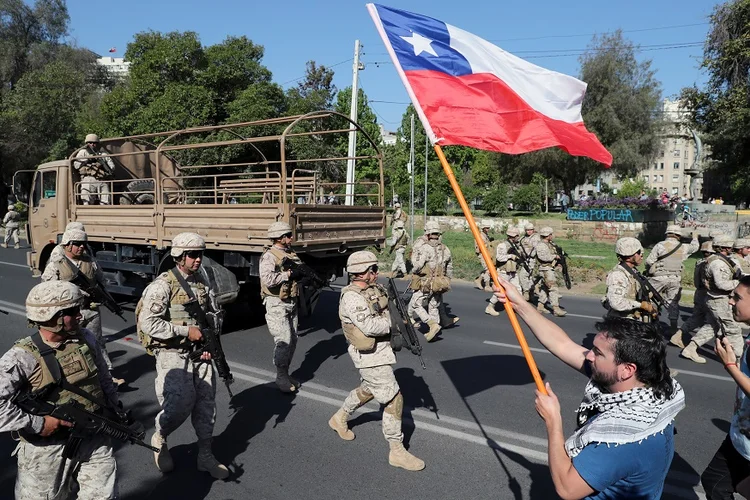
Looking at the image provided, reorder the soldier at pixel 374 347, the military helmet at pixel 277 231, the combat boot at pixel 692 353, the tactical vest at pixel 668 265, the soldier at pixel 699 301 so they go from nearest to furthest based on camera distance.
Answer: the soldier at pixel 374 347 → the military helmet at pixel 277 231 → the soldier at pixel 699 301 → the combat boot at pixel 692 353 → the tactical vest at pixel 668 265

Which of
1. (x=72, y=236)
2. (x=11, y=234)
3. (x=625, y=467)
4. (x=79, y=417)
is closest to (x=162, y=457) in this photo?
(x=79, y=417)

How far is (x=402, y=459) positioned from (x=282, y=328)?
211 cm

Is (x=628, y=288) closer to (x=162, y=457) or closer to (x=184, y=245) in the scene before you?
(x=184, y=245)

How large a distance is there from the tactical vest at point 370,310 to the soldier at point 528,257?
618cm

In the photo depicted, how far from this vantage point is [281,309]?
559cm

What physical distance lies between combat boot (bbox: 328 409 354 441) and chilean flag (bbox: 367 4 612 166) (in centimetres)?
239

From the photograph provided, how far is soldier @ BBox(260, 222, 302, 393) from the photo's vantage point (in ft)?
17.9

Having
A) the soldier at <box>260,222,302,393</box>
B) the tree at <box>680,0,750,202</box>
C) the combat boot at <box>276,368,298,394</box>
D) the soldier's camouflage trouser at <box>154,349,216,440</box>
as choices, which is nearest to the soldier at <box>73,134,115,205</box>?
the soldier at <box>260,222,302,393</box>

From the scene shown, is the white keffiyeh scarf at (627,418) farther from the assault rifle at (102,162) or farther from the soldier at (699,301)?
the assault rifle at (102,162)

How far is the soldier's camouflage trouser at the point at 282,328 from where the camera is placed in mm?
5434

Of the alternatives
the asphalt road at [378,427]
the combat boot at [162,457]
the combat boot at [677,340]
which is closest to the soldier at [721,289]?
the asphalt road at [378,427]

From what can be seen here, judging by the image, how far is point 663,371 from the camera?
2043 mm

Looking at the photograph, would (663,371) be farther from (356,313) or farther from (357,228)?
(357,228)

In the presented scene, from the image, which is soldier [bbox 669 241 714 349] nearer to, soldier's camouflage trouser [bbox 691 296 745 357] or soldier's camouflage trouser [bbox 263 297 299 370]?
soldier's camouflage trouser [bbox 691 296 745 357]
